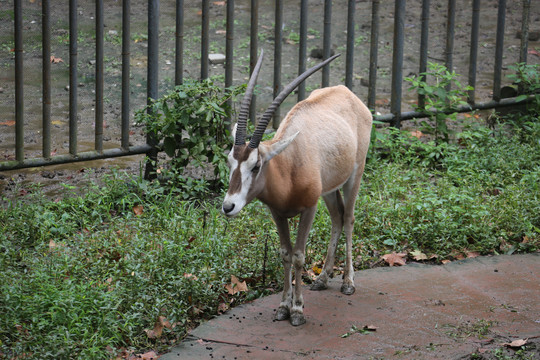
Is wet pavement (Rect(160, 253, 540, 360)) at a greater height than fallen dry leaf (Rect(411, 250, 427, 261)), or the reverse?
fallen dry leaf (Rect(411, 250, 427, 261))

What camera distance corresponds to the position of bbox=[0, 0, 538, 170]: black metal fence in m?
7.39

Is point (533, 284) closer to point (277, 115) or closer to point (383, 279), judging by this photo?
point (383, 279)

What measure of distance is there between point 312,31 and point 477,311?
798 centimetres

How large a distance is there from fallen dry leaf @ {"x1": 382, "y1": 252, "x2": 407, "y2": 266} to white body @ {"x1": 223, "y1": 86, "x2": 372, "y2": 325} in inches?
26.3

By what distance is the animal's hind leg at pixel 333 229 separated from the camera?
592 cm

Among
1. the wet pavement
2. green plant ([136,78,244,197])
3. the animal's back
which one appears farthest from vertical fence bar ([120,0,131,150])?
the wet pavement

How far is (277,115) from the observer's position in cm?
852

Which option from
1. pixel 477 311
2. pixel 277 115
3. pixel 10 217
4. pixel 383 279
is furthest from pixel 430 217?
pixel 10 217

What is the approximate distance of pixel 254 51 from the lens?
8.33 meters

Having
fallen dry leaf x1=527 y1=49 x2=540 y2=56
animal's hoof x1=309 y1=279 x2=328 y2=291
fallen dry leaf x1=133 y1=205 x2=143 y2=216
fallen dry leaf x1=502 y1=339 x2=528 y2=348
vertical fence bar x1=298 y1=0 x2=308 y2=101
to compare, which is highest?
vertical fence bar x1=298 y1=0 x2=308 y2=101

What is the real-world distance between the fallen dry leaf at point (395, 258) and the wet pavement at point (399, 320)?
0.15 meters

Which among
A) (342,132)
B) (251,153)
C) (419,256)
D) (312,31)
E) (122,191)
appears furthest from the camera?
(312,31)

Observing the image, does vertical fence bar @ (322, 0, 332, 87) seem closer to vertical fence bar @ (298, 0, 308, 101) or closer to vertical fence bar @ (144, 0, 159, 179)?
vertical fence bar @ (298, 0, 308, 101)

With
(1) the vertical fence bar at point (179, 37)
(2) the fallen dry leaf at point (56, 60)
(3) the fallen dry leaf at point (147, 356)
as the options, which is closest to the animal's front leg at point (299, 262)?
(3) the fallen dry leaf at point (147, 356)
